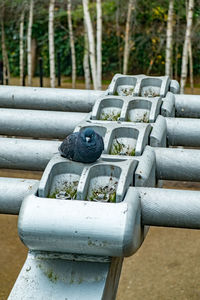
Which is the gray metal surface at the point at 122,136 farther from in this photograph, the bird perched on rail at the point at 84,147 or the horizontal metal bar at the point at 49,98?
the horizontal metal bar at the point at 49,98

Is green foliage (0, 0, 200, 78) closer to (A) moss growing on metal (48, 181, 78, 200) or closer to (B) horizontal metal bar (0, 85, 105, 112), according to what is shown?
(B) horizontal metal bar (0, 85, 105, 112)

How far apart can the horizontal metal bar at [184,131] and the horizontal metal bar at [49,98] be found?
3.25 ft

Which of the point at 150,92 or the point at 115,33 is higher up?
the point at 150,92

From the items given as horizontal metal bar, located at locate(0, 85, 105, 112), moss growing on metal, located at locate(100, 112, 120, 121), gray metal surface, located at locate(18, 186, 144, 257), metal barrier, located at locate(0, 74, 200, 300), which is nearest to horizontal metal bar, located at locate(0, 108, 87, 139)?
metal barrier, located at locate(0, 74, 200, 300)

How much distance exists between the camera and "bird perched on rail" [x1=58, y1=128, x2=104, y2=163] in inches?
162

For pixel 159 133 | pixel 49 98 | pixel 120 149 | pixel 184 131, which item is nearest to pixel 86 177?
pixel 120 149

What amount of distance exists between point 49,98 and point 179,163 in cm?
199

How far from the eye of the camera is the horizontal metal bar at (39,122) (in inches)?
215

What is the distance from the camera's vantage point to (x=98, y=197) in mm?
3949

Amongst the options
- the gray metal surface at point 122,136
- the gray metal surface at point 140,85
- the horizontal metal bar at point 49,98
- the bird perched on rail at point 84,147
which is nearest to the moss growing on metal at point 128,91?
the gray metal surface at point 140,85

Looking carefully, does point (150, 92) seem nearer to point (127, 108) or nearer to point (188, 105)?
point (188, 105)

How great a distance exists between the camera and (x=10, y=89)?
20.5 ft

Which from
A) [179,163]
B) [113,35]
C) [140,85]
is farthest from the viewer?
[113,35]

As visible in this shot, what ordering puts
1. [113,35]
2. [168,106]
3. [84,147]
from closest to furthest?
[84,147], [168,106], [113,35]
